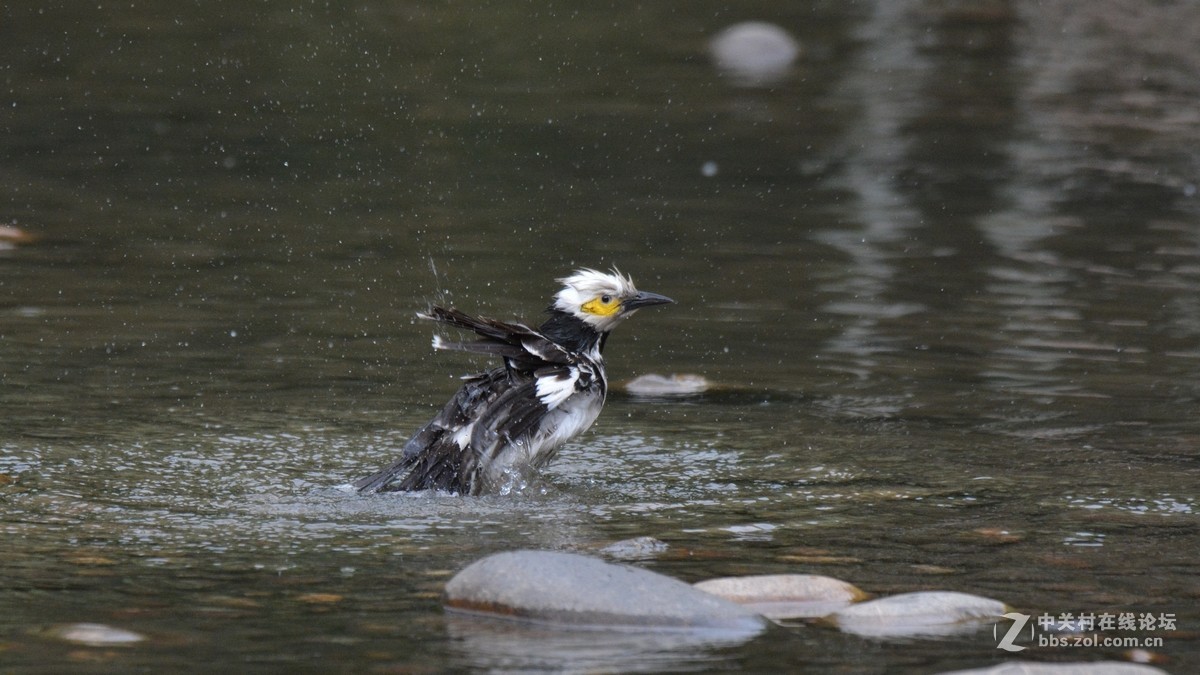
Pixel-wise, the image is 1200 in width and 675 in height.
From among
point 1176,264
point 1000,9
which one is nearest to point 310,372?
point 1176,264

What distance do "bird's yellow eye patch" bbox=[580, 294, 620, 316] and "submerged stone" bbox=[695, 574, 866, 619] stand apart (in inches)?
97.6

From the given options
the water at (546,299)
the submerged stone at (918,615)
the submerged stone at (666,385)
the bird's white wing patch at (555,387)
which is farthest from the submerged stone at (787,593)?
the submerged stone at (666,385)

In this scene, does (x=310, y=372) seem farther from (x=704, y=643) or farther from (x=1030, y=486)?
(x=704, y=643)

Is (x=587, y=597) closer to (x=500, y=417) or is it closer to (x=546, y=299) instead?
(x=500, y=417)

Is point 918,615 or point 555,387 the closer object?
point 918,615

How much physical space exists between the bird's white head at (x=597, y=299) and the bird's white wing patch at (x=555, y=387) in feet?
1.57

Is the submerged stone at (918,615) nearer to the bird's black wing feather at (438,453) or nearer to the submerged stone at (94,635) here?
the submerged stone at (94,635)

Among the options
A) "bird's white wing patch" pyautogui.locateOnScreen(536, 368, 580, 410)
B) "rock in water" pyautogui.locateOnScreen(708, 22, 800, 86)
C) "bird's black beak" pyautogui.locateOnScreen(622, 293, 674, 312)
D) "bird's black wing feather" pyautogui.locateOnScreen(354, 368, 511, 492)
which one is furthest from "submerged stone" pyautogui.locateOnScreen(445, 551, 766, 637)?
"rock in water" pyautogui.locateOnScreen(708, 22, 800, 86)

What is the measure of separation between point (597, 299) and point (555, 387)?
63cm

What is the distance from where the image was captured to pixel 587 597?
5445 mm

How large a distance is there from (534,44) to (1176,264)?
413 inches

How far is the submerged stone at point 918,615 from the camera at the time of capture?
5.44m

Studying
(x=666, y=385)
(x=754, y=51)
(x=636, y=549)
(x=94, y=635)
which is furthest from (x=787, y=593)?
(x=754, y=51)

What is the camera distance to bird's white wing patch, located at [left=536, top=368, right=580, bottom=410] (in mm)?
7602
